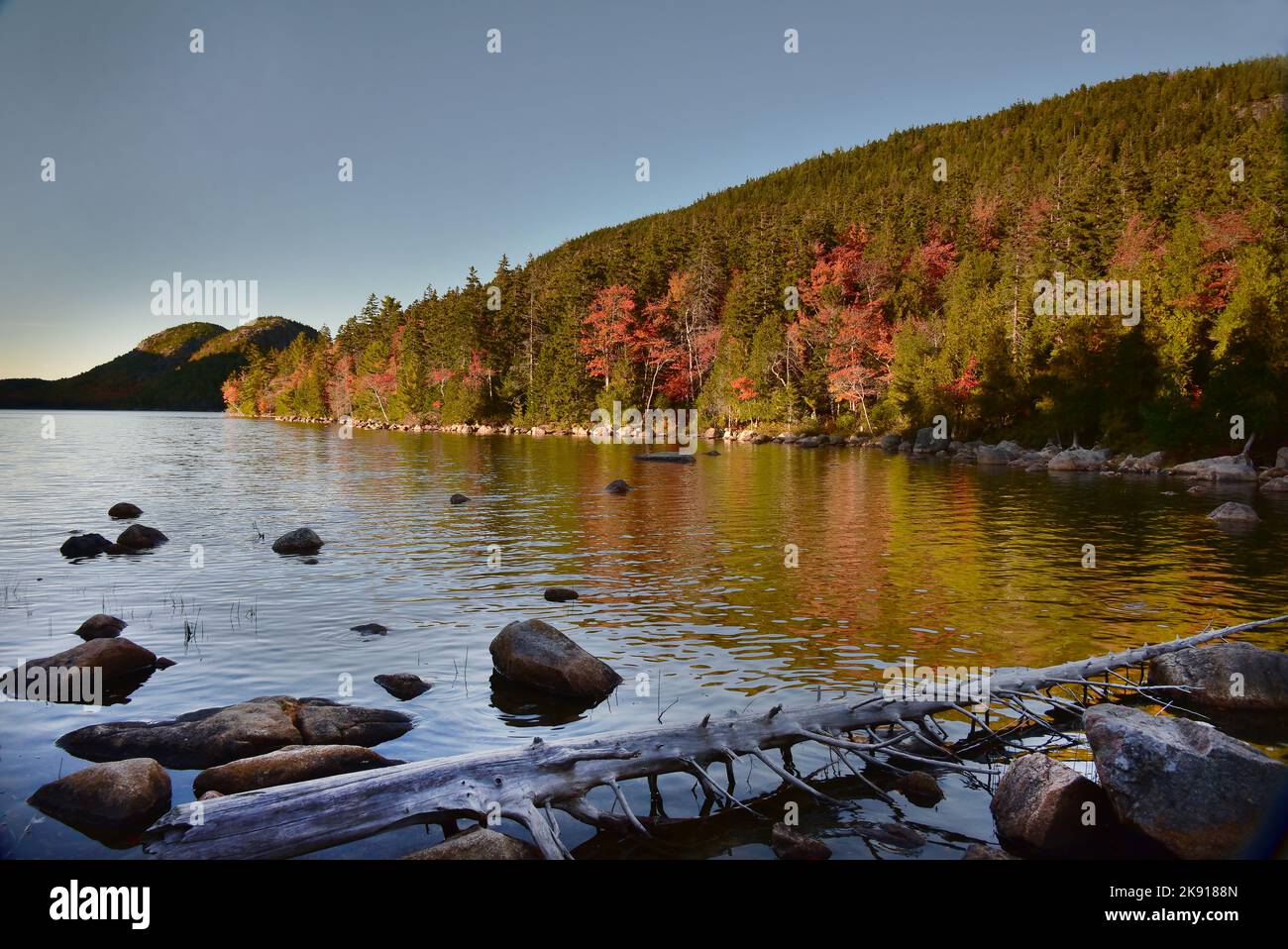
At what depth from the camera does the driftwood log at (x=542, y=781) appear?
6.91 m

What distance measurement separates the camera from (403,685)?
39.1 feet

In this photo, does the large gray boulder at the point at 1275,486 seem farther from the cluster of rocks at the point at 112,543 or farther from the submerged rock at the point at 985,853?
the cluster of rocks at the point at 112,543

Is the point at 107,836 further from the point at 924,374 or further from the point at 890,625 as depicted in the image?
the point at 924,374

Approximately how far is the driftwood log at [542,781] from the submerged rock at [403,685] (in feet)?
13.3

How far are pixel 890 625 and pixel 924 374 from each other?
2123 inches

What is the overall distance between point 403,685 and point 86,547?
→ 16.0 meters

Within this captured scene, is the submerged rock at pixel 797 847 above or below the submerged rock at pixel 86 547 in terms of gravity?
below

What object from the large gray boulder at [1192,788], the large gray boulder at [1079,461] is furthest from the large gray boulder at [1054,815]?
the large gray boulder at [1079,461]

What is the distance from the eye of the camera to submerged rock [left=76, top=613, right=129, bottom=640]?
14.5 m

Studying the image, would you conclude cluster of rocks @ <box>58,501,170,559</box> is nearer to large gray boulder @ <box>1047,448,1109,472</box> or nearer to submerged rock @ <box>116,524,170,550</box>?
submerged rock @ <box>116,524,170,550</box>

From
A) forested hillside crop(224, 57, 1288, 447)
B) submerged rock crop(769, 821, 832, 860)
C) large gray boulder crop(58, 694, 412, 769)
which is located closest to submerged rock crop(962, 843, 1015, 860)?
submerged rock crop(769, 821, 832, 860)

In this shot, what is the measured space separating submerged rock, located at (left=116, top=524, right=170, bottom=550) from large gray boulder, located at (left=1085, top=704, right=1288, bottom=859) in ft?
80.1
